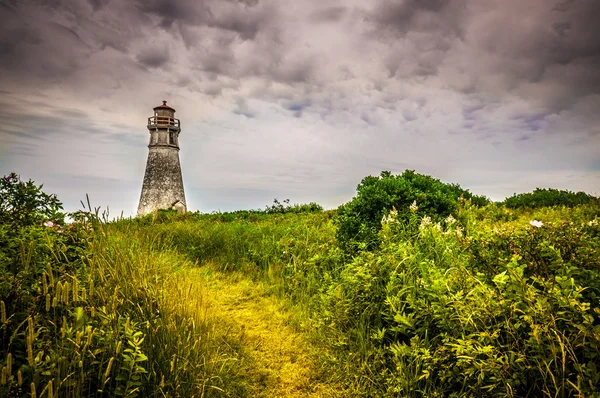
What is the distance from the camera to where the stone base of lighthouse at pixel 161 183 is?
88.3ft

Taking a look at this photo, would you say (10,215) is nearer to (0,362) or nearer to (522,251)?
(0,362)

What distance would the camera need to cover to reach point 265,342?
14.3 ft

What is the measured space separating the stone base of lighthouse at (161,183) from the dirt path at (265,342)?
22448 millimetres

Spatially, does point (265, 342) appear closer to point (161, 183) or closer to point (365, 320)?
point (365, 320)

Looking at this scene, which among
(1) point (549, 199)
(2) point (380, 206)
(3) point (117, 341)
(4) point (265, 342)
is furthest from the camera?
(1) point (549, 199)

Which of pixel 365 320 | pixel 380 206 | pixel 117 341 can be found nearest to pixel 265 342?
pixel 365 320

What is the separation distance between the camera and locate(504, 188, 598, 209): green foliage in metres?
13.0

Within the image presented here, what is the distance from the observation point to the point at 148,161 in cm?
2786

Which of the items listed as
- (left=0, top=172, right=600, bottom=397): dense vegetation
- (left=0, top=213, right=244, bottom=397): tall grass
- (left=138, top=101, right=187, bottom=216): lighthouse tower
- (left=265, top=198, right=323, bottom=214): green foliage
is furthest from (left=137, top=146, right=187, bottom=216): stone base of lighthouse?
(left=0, top=213, right=244, bottom=397): tall grass

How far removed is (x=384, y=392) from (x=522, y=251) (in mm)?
1900

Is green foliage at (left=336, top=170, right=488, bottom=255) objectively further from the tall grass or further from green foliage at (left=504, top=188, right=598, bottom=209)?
green foliage at (left=504, top=188, right=598, bottom=209)

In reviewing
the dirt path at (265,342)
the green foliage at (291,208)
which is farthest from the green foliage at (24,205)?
the green foliage at (291,208)

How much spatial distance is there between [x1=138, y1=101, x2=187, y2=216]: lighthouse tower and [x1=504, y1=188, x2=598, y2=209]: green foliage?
76.6 feet

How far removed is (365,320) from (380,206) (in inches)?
113
